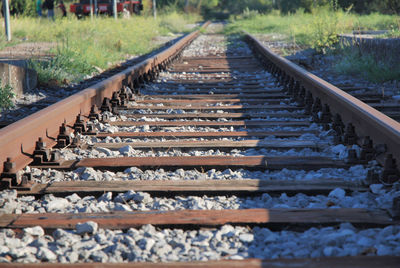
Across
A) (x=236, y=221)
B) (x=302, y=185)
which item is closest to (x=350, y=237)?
(x=236, y=221)

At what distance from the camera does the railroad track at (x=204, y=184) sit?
2.10 metres

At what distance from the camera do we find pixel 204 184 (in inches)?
112

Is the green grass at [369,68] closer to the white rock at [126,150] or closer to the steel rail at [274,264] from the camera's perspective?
the white rock at [126,150]

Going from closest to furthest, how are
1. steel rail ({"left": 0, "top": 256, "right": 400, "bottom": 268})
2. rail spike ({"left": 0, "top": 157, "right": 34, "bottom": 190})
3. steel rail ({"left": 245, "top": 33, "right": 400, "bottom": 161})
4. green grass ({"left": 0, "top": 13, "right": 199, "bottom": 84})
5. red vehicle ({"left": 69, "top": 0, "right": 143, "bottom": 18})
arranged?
1. steel rail ({"left": 0, "top": 256, "right": 400, "bottom": 268})
2. rail spike ({"left": 0, "top": 157, "right": 34, "bottom": 190})
3. steel rail ({"left": 245, "top": 33, "right": 400, "bottom": 161})
4. green grass ({"left": 0, "top": 13, "right": 199, "bottom": 84})
5. red vehicle ({"left": 69, "top": 0, "right": 143, "bottom": 18})

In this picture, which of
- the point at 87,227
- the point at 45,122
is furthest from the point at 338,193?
the point at 45,122

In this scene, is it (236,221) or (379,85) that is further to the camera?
(379,85)

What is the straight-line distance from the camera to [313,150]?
370cm

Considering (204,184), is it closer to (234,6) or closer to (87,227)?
(87,227)

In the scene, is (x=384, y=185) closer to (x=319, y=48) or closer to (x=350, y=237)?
(x=350, y=237)

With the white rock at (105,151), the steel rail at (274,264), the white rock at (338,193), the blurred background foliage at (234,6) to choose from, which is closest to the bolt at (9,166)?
the white rock at (105,151)

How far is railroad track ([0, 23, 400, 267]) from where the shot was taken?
6.88 feet

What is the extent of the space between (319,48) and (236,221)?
931cm

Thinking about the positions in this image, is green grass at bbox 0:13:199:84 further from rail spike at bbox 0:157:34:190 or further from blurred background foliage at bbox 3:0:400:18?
blurred background foliage at bbox 3:0:400:18

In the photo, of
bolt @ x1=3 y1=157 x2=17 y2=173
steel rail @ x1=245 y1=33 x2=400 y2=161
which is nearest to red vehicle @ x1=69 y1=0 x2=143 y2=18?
steel rail @ x1=245 y1=33 x2=400 y2=161
